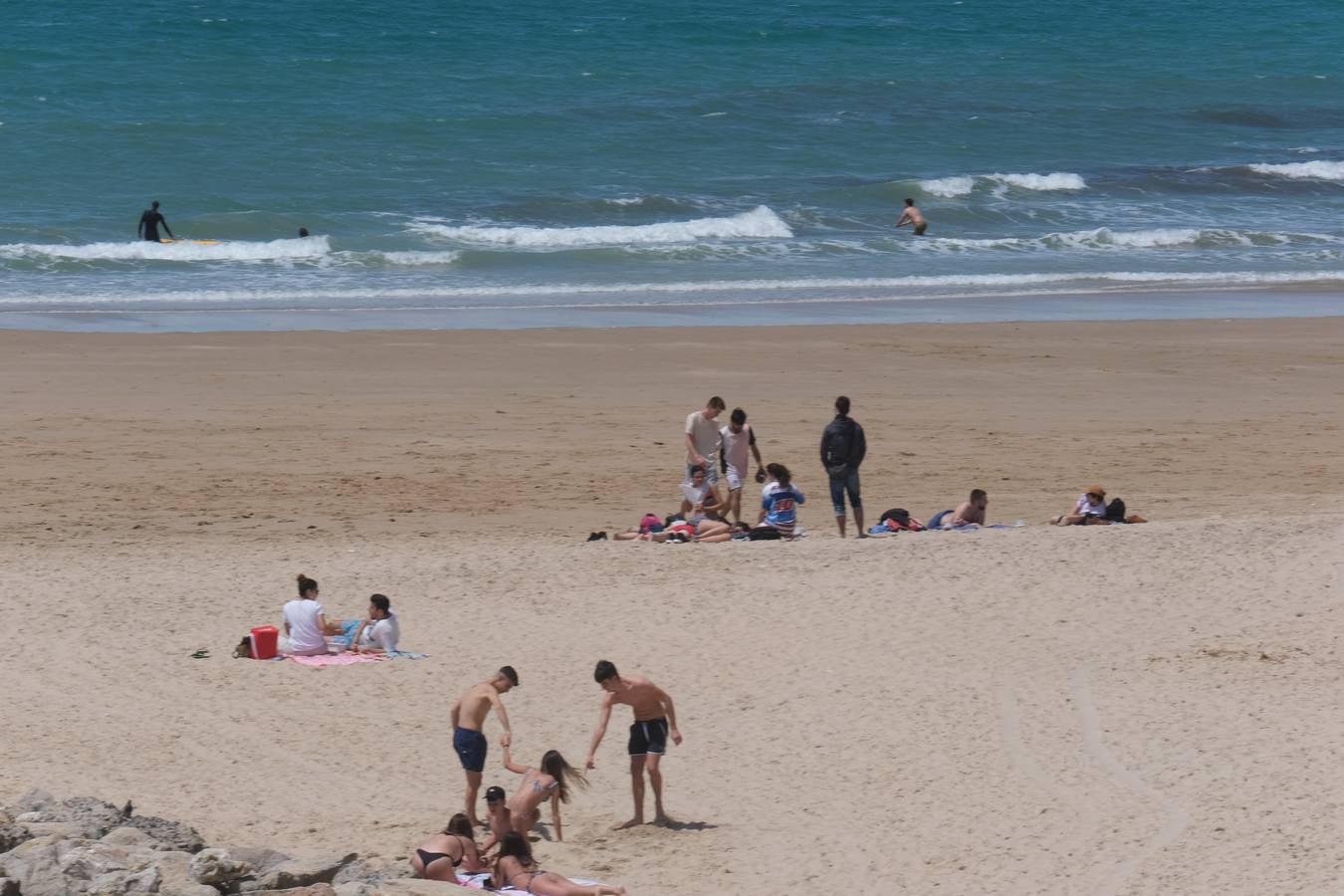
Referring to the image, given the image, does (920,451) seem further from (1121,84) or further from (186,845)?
(1121,84)

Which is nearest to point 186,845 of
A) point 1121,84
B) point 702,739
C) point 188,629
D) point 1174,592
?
point 702,739

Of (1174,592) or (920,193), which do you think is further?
(920,193)

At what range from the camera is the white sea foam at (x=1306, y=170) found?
39.5 meters

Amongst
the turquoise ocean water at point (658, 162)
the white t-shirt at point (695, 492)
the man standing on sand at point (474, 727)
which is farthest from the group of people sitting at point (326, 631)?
the turquoise ocean water at point (658, 162)

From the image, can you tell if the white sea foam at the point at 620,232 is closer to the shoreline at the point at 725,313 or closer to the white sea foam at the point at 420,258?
the white sea foam at the point at 420,258

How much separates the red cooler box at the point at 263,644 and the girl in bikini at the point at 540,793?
10.5 feet

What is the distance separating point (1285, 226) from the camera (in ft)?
112

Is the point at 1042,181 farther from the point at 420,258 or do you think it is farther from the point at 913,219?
the point at 420,258

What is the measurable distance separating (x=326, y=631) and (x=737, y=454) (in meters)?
4.22

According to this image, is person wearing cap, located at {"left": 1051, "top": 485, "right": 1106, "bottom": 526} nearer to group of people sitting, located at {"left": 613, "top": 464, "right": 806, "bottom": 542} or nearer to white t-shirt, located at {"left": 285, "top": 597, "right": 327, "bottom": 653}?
group of people sitting, located at {"left": 613, "top": 464, "right": 806, "bottom": 542}

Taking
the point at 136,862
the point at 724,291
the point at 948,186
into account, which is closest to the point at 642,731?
the point at 136,862

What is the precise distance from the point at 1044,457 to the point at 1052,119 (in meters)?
28.2

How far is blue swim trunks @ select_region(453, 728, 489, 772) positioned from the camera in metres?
10.3

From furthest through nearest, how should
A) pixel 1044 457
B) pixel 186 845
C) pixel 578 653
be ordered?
pixel 1044 457
pixel 578 653
pixel 186 845
